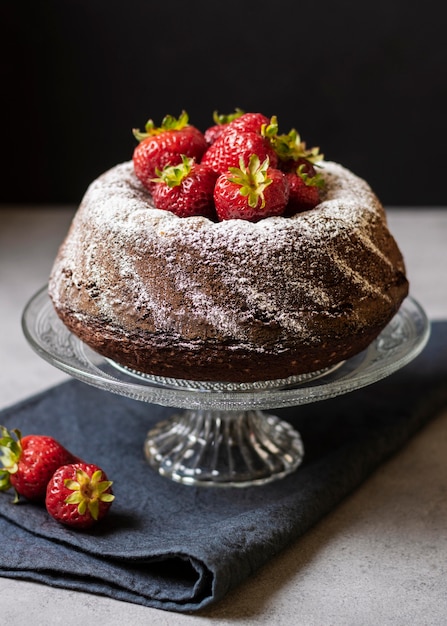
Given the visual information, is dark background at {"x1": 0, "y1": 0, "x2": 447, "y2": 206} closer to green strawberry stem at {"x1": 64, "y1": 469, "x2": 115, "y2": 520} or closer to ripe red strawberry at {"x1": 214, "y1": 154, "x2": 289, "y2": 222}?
ripe red strawberry at {"x1": 214, "y1": 154, "x2": 289, "y2": 222}

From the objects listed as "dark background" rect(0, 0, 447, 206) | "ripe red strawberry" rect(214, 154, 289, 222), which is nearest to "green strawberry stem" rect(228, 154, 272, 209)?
"ripe red strawberry" rect(214, 154, 289, 222)

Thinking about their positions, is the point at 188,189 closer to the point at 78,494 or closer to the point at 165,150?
the point at 165,150

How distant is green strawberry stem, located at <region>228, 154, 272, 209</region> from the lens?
1.59 meters

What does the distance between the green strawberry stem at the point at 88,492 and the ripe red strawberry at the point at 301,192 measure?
581 mm

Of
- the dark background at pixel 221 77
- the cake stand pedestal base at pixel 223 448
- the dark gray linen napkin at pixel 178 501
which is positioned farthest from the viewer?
the dark background at pixel 221 77

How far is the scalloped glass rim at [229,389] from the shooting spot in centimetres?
161

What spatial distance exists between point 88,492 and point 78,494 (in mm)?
26

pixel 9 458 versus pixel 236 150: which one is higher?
pixel 236 150

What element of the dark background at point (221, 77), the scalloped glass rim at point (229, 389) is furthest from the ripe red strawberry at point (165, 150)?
the dark background at point (221, 77)

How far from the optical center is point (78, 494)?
158 cm

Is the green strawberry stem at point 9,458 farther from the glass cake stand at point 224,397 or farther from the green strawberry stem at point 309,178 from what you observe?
the green strawberry stem at point 309,178

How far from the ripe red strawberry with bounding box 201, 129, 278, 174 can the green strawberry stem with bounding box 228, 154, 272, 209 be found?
51mm

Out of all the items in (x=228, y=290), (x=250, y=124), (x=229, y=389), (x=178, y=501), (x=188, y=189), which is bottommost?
(x=178, y=501)

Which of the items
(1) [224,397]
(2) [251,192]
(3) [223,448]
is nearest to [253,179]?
(2) [251,192]
